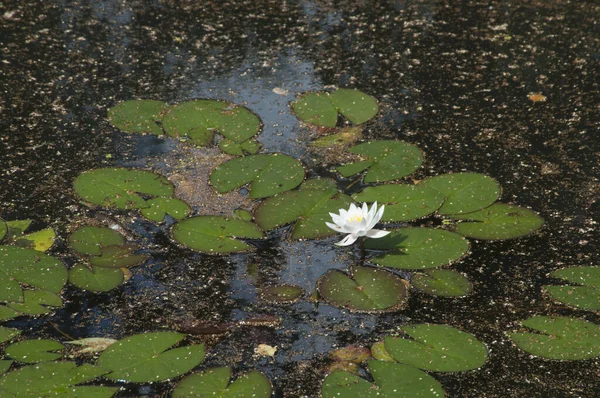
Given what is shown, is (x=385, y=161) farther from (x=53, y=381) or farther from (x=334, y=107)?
(x=53, y=381)

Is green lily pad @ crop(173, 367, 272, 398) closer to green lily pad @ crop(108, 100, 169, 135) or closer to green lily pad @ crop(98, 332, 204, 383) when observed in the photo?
green lily pad @ crop(98, 332, 204, 383)

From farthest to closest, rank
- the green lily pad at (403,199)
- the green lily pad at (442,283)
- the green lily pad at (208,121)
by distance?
1. the green lily pad at (208,121)
2. the green lily pad at (403,199)
3. the green lily pad at (442,283)

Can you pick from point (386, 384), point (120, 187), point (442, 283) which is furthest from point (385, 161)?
point (386, 384)

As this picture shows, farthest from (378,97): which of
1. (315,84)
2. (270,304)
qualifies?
(270,304)

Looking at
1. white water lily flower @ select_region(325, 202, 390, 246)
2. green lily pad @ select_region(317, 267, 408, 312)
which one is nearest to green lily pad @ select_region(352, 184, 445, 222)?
white water lily flower @ select_region(325, 202, 390, 246)

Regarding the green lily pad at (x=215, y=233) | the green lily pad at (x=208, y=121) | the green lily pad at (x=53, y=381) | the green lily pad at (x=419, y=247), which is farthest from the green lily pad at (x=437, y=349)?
the green lily pad at (x=208, y=121)

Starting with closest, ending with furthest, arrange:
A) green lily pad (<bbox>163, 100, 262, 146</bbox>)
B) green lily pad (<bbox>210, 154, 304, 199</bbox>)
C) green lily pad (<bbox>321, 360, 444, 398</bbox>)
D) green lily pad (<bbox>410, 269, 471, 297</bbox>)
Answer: green lily pad (<bbox>321, 360, 444, 398</bbox>) < green lily pad (<bbox>410, 269, 471, 297</bbox>) < green lily pad (<bbox>210, 154, 304, 199</bbox>) < green lily pad (<bbox>163, 100, 262, 146</bbox>)

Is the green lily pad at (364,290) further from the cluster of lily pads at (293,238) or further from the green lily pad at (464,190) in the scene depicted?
the green lily pad at (464,190)

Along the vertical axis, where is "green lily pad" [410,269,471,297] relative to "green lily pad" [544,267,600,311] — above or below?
below
